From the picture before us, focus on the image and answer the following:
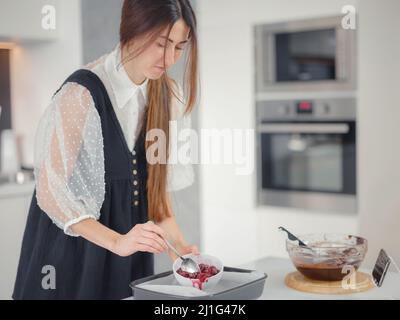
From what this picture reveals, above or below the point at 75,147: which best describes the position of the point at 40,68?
above

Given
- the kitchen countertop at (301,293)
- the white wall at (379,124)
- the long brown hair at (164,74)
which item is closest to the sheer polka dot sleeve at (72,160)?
the long brown hair at (164,74)

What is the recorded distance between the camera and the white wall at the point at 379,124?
214cm

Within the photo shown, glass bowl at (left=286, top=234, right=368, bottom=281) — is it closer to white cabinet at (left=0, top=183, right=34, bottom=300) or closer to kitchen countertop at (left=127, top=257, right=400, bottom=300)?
kitchen countertop at (left=127, top=257, right=400, bottom=300)

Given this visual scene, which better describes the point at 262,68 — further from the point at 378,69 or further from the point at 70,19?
the point at 70,19

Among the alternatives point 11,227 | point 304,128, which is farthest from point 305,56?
point 11,227

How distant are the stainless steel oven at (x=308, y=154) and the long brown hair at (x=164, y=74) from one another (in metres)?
0.86

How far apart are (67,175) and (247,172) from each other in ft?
3.52

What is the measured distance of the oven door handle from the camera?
92.4 inches

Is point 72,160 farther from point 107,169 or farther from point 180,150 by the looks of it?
point 180,150

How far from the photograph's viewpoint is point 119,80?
1499 millimetres

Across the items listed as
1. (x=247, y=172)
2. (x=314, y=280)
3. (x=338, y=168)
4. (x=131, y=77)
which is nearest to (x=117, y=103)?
(x=131, y=77)

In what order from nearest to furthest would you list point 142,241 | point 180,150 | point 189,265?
point 189,265, point 142,241, point 180,150

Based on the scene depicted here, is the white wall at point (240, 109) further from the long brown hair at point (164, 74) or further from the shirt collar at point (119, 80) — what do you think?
the shirt collar at point (119, 80)

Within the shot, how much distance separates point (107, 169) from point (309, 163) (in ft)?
3.88
